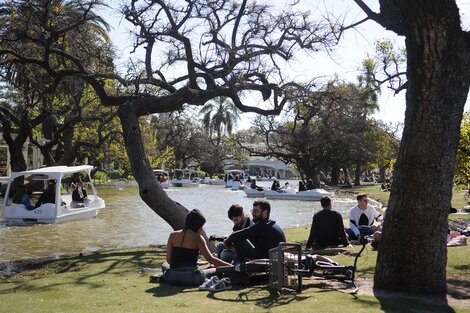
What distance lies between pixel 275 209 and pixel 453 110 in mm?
22440

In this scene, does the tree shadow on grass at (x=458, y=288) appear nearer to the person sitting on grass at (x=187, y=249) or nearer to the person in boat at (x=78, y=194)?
the person sitting on grass at (x=187, y=249)

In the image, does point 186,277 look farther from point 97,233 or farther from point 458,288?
point 97,233

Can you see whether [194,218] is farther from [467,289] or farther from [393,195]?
[467,289]

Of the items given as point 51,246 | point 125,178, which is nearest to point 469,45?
point 51,246

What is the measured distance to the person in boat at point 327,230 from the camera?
11281 millimetres

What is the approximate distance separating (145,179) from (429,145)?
9.13 meters

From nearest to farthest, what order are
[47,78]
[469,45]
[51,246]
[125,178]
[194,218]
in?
[469,45], [194,218], [51,246], [47,78], [125,178]

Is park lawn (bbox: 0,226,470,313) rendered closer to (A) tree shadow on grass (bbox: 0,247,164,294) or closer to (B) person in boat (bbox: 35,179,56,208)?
(A) tree shadow on grass (bbox: 0,247,164,294)

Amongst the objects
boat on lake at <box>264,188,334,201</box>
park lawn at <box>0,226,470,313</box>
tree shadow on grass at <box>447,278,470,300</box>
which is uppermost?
boat on lake at <box>264,188,334,201</box>

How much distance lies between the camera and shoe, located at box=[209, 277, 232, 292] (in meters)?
7.40

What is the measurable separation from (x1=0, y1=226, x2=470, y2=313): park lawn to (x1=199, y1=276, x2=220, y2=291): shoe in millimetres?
132

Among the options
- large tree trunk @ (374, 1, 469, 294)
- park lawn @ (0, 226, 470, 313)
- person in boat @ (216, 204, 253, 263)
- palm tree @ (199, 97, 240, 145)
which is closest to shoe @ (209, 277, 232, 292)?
park lawn @ (0, 226, 470, 313)

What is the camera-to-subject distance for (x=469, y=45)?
6.82 metres

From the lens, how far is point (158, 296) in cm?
721
